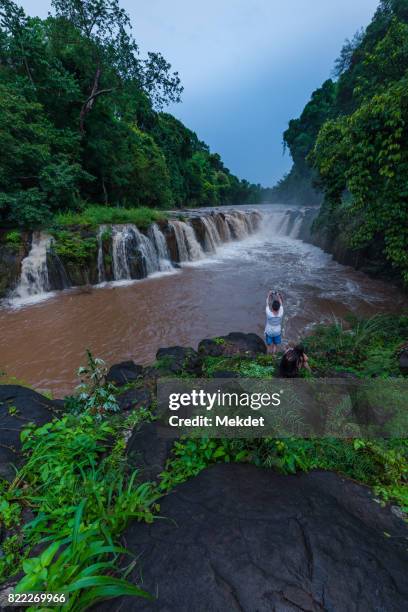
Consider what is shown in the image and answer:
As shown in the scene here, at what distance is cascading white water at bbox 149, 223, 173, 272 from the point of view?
48.5 feet

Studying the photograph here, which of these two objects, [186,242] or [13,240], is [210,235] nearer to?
[186,242]

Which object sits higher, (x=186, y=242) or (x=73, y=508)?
(x=186, y=242)

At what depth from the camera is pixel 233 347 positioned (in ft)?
19.1

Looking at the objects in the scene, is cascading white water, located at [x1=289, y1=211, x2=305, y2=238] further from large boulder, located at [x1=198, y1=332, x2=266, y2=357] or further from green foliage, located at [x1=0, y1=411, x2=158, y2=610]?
green foliage, located at [x1=0, y1=411, x2=158, y2=610]

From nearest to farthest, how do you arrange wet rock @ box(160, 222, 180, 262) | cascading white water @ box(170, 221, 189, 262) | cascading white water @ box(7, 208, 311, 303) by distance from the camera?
cascading white water @ box(7, 208, 311, 303)
wet rock @ box(160, 222, 180, 262)
cascading white water @ box(170, 221, 189, 262)

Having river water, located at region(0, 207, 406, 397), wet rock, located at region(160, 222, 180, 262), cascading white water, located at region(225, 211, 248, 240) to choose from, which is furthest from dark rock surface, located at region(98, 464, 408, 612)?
cascading white water, located at region(225, 211, 248, 240)

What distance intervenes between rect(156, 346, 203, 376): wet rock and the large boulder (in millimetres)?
322

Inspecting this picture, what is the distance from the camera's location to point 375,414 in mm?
2930

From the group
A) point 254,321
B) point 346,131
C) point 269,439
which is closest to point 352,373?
point 269,439

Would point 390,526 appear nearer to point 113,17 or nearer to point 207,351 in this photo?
point 207,351

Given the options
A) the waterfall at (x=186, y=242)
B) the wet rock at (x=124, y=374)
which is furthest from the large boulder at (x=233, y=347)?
the waterfall at (x=186, y=242)

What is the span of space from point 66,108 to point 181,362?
744 inches

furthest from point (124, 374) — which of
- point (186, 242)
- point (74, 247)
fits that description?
point (186, 242)

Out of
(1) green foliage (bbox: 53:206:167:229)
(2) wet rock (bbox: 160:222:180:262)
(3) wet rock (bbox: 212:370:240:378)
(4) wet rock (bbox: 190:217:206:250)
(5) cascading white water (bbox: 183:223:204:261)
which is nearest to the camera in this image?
(3) wet rock (bbox: 212:370:240:378)
